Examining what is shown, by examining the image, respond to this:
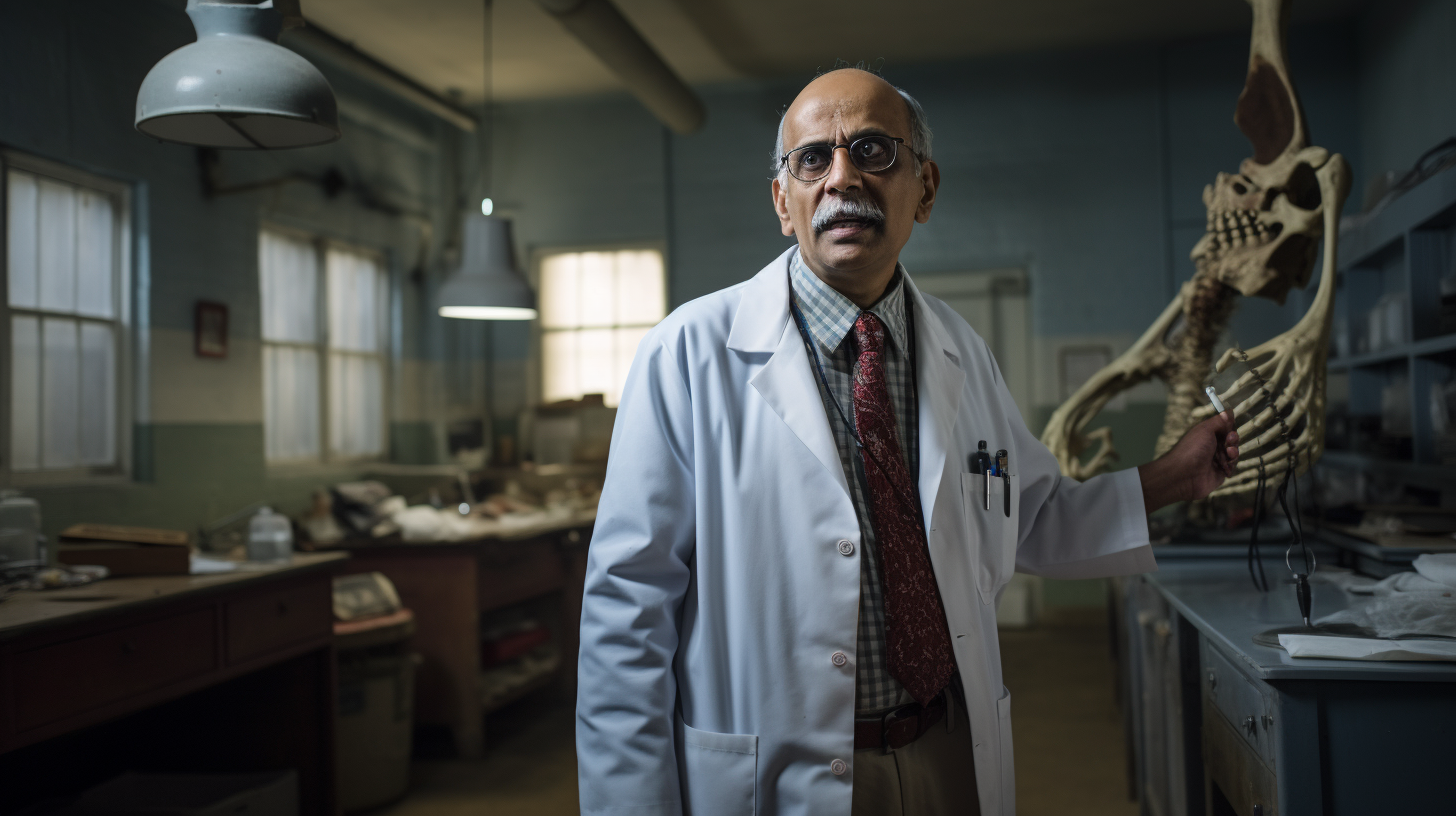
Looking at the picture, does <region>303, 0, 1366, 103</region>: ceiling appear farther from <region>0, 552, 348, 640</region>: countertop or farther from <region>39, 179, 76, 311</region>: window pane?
<region>0, 552, 348, 640</region>: countertop

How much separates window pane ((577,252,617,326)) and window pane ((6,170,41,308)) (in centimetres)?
379

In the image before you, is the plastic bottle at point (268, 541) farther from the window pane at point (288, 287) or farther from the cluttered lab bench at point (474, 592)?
the window pane at point (288, 287)

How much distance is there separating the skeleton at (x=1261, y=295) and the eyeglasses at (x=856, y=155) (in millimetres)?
1112

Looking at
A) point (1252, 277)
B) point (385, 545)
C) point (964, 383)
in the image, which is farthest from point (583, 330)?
point (964, 383)

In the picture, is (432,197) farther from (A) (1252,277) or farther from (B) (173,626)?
(A) (1252,277)

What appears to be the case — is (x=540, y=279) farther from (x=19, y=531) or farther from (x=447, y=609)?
(x=19, y=531)

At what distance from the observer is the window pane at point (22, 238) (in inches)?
156

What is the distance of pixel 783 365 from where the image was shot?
159 centimetres

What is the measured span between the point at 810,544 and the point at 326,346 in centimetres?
532

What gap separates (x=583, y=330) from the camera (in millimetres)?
7457

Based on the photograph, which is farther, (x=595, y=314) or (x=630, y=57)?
(x=595, y=314)

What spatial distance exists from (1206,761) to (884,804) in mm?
1229

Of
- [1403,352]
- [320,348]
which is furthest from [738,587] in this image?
[320,348]

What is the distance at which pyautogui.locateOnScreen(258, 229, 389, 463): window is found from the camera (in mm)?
5598
